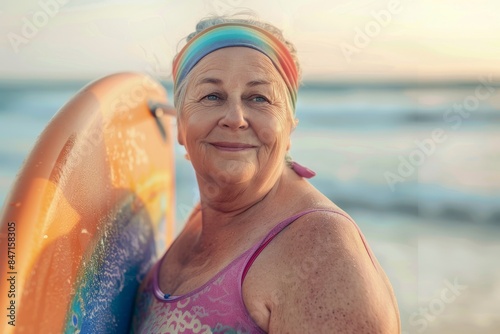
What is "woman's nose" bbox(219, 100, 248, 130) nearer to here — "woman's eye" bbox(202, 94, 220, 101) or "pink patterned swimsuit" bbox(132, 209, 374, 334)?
"woman's eye" bbox(202, 94, 220, 101)

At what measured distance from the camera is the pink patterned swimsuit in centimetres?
164

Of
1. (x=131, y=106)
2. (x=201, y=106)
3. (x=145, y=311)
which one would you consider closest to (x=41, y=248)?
(x=145, y=311)

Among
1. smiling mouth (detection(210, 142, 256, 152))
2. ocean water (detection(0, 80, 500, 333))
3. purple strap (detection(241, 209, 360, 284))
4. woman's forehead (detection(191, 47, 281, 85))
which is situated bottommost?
ocean water (detection(0, 80, 500, 333))

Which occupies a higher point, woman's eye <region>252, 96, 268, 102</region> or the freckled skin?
woman's eye <region>252, 96, 268, 102</region>

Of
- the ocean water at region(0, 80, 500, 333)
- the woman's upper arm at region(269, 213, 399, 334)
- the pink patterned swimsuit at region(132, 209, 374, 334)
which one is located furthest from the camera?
the ocean water at region(0, 80, 500, 333)

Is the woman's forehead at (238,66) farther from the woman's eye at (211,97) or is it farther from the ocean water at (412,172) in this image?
the ocean water at (412,172)

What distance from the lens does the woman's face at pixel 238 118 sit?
73.8 inches

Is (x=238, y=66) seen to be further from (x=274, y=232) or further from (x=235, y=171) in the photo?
(x=274, y=232)

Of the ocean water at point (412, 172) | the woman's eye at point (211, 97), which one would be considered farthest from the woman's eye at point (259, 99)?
the ocean water at point (412, 172)

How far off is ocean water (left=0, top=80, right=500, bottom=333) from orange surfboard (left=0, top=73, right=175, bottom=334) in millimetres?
2305

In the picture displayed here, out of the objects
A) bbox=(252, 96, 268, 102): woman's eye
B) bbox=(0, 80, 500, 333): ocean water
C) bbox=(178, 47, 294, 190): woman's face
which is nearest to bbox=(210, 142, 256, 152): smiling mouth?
bbox=(178, 47, 294, 190): woman's face

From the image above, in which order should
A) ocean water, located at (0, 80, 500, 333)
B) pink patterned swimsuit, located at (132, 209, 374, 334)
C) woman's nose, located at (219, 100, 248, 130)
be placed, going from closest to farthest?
pink patterned swimsuit, located at (132, 209, 374, 334), woman's nose, located at (219, 100, 248, 130), ocean water, located at (0, 80, 500, 333)

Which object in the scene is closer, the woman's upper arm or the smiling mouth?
the woman's upper arm

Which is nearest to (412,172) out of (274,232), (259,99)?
(259,99)
